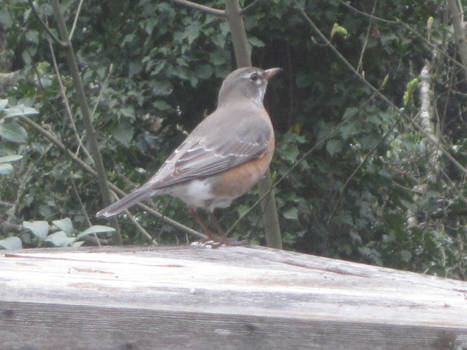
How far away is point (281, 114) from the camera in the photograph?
519 centimetres

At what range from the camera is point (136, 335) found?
1.57 metres

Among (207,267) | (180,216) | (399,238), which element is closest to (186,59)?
(180,216)

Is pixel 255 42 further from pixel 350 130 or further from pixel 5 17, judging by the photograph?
pixel 5 17

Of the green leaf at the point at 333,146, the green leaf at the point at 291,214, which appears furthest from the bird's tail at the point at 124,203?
the green leaf at the point at 333,146

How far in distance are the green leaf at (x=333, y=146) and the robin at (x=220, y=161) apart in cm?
50

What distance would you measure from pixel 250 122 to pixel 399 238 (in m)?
1.57

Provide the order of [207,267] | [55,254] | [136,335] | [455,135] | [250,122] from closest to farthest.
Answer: [136,335], [207,267], [55,254], [250,122], [455,135]

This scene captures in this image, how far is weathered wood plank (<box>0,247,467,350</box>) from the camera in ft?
5.10

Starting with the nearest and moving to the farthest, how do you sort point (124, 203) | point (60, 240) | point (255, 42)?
1. point (60, 240)
2. point (124, 203)
3. point (255, 42)

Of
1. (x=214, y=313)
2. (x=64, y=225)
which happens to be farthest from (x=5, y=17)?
(x=214, y=313)

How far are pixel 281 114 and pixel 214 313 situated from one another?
3683 mm

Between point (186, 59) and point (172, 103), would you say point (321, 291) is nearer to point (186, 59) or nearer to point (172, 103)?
point (186, 59)

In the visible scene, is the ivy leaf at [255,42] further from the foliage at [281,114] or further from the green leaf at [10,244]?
the green leaf at [10,244]

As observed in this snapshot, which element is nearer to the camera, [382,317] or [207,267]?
[382,317]
